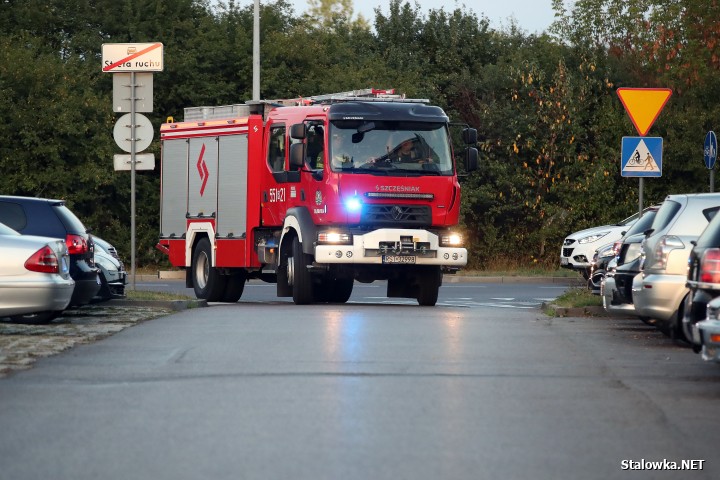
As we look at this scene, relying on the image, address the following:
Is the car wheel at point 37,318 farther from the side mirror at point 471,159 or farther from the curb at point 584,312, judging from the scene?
the side mirror at point 471,159

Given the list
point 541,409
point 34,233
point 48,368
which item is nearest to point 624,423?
point 541,409

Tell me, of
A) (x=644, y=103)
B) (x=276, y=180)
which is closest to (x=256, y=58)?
(x=276, y=180)

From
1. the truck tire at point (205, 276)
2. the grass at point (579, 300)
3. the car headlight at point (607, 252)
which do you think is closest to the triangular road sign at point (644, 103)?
the car headlight at point (607, 252)

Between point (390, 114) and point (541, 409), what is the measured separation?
45.4 ft

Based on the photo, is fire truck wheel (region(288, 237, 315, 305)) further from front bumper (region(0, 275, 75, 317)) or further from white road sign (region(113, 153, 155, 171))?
front bumper (region(0, 275, 75, 317))

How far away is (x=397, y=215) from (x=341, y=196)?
3.01ft

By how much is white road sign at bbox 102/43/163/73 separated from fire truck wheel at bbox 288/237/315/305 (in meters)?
3.60

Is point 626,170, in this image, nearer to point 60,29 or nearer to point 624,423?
point 624,423

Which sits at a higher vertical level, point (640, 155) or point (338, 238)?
Answer: point (640, 155)

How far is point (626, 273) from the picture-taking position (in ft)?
54.3

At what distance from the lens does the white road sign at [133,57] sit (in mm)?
24156

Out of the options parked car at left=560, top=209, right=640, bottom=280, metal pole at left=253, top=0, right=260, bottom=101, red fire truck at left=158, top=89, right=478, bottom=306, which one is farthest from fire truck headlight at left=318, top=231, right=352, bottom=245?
metal pole at left=253, top=0, right=260, bottom=101

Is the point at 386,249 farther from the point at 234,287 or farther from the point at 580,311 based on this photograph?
the point at 234,287

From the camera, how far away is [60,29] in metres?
44.2
